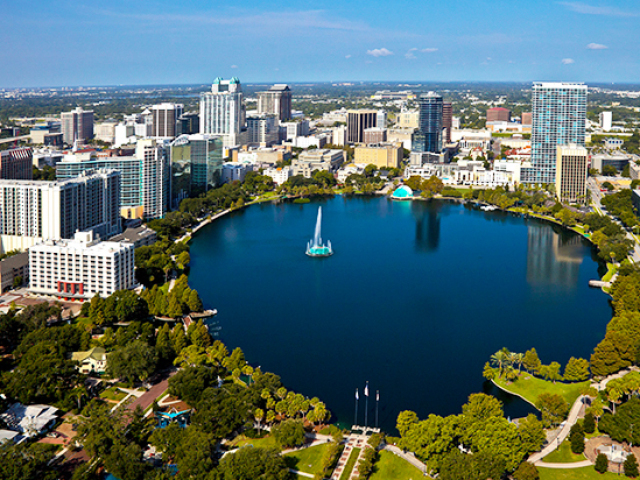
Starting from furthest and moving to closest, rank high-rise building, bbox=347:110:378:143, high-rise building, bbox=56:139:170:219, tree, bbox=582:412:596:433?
high-rise building, bbox=347:110:378:143, high-rise building, bbox=56:139:170:219, tree, bbox=582:412:596:433

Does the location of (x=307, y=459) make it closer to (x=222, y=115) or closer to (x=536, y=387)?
(x=536, y=387)

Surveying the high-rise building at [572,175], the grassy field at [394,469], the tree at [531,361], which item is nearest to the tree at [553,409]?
the tree at [531,361]

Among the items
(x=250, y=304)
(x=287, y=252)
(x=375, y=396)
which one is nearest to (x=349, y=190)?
(x=287, y=252)

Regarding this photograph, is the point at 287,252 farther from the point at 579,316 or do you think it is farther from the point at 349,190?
the point at 349,190

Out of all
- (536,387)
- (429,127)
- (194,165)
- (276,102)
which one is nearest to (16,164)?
(194,165)

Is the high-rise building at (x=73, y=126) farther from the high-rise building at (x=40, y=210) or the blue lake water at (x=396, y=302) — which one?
the high-rise building at (x=40, y=210)

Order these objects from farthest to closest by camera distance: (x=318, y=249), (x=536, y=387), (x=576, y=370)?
(x=318, y=249), (x=576, y=370), (x=536, y=387)

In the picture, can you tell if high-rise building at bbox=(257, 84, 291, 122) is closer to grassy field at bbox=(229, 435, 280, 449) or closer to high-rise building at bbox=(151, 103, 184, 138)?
high-rise building at bbox=(151, 103, 184, 138)

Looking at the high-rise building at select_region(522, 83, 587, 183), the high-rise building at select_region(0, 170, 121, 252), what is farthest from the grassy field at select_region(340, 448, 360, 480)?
the high-rise building at select_region(522, 83, 587, 183)
